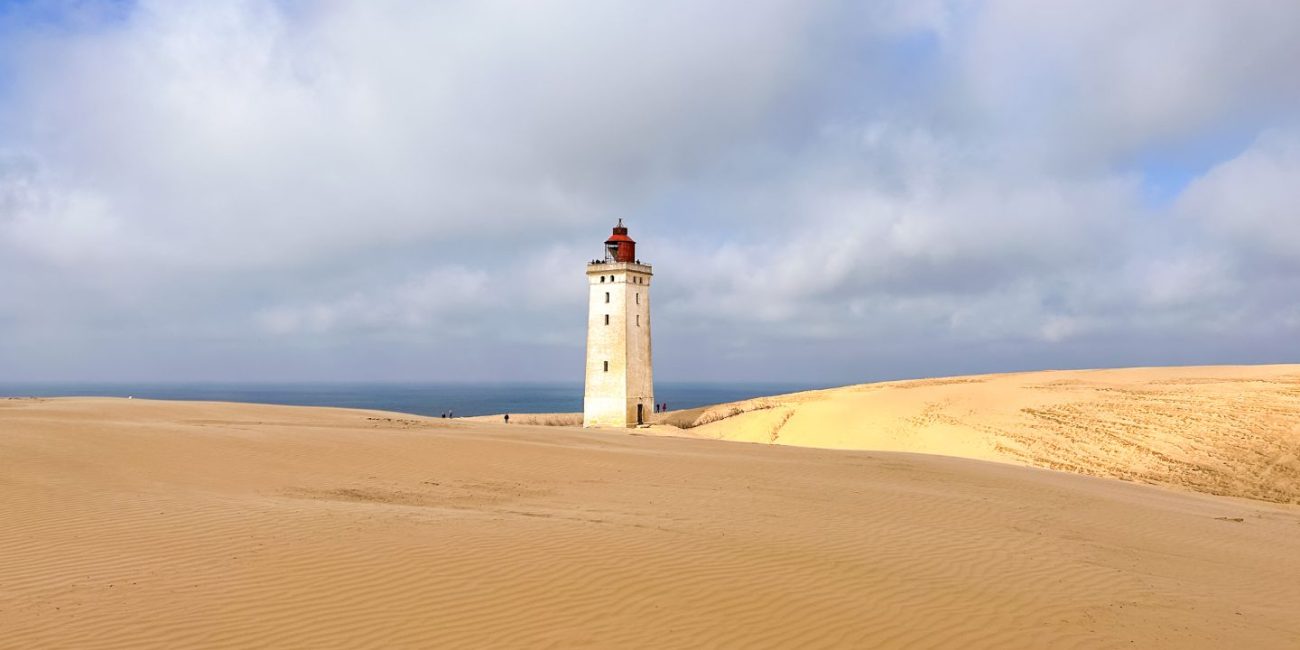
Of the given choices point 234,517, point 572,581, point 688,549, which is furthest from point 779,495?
point 234,517

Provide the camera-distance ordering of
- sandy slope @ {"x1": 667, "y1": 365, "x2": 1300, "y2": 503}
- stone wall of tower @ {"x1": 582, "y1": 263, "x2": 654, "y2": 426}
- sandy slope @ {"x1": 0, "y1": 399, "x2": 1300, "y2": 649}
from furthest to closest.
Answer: stone wall of tower @ {"x1": 582, "y1": 263, "x2": 654, "y2": 426}
sandy slope @ {"x1": 667, "y1": 365, "x2": 1300, "y2": 503}
sandy slope @ {"x1": 0, "y1": 399, "x2": 1300, "y2": 649}

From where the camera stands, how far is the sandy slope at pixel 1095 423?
26.2 metres

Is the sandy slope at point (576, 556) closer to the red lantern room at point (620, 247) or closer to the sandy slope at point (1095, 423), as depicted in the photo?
the sandy slope at point (1095, 423)

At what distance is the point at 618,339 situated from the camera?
1698 inches

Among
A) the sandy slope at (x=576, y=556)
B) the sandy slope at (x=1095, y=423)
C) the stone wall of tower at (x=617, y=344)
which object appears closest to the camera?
the sandy slope at (x=576, y=556)

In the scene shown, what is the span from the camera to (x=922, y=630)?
8.98 m

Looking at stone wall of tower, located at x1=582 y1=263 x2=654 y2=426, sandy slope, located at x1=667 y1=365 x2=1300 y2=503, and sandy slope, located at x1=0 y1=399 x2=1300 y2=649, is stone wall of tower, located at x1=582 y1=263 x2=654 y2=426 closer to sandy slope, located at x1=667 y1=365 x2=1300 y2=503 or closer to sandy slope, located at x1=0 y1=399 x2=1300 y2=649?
sandy slope, located at x1=667 y1=365 x2=1300 y2=503

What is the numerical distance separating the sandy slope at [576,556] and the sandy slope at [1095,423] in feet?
19.5

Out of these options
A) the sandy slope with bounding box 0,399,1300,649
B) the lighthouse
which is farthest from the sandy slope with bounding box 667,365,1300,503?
the sandy slope with bounding box 0,399,1300,649

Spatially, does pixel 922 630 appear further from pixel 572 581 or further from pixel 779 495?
pixel 779 495

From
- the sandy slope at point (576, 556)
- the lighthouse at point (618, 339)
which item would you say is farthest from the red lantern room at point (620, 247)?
the sandy slope at point (576, 556)

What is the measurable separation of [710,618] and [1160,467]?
76.7 feet

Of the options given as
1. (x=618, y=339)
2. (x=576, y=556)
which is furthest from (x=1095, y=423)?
(x=576, y=556)

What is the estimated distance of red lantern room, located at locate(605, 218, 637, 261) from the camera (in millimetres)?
43906
